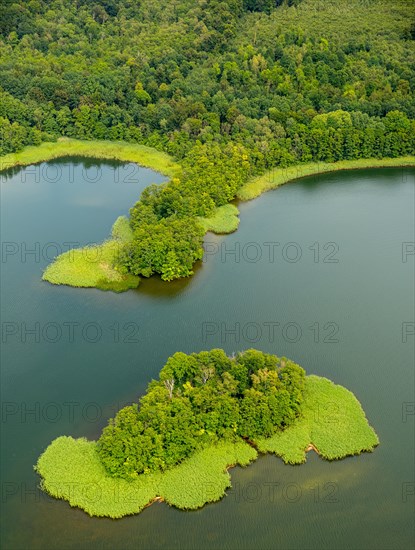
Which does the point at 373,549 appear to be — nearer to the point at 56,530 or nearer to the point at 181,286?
the point at 56,530

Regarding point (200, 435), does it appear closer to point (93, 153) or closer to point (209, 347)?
point (209, 347)

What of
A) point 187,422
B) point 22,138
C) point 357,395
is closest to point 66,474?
point 187,422

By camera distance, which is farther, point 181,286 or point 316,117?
point 316,117

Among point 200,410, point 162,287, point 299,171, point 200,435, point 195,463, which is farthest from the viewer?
point 299,171

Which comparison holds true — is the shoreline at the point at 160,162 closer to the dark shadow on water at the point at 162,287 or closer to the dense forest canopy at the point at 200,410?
the dark shadow on water at the point at 162,287

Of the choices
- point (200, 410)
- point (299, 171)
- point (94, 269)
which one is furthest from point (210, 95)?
point (200, 410)
